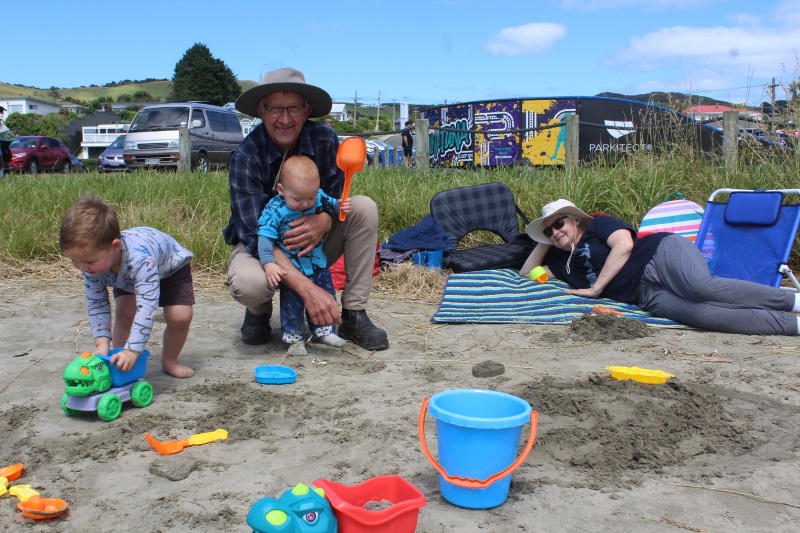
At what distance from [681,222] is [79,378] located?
4.35 metres

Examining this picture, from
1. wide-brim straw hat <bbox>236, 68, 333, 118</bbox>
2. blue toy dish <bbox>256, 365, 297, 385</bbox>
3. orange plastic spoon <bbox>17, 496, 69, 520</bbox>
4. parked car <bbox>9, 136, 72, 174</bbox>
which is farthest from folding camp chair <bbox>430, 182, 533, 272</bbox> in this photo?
parked car <bbox>9, 136, 72, 174</bbox>

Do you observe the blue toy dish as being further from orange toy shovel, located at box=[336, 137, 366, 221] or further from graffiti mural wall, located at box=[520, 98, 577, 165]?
graffiti mural wall, located at box=[520, 98, 577, 165]

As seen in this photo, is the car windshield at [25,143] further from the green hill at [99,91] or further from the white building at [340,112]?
the green hill at [99,91]

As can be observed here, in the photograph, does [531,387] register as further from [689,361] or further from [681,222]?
[681,222]

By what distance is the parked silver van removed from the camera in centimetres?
1480

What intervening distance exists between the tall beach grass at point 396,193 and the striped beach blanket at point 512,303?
117cm

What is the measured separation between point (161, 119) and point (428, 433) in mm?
14564

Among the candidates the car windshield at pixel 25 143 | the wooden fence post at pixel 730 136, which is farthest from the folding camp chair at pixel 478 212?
the car windshield at pixel 25 143

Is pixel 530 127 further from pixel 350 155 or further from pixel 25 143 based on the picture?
pixel 25 143

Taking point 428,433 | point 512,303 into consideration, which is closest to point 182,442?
point 428,433

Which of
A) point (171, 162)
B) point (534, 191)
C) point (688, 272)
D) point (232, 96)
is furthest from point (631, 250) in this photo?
point (232, 96)

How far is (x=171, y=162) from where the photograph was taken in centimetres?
1462

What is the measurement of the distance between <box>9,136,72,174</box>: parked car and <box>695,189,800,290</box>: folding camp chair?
1950 cm

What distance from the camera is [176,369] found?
10.1ft
